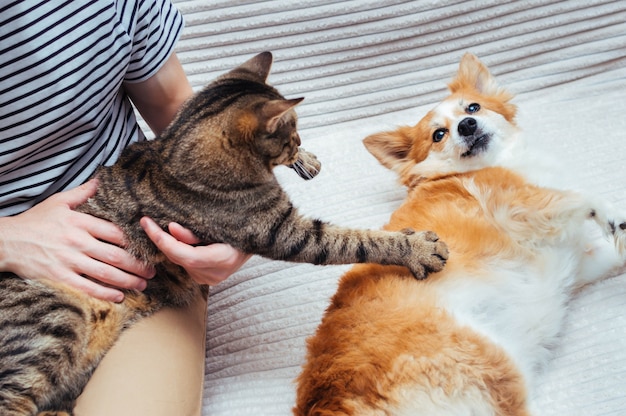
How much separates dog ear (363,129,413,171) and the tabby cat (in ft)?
1.98


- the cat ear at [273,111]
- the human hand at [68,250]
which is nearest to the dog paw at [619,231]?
the cat ear at [273,111]

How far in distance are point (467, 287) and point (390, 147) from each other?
74 centimetres

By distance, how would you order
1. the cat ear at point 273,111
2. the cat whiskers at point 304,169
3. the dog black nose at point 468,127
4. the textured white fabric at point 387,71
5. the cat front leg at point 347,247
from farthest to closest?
the textured white fabric at point 387,71, the dog black nose at point 468,127, the cat whiskers at point 304,169, the cat front leg at point 347,247, the cat ear at point 273,111

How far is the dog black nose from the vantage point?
1942 mm

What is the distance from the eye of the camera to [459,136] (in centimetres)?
195

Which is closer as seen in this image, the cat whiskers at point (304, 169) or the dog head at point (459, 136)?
the cat whiskers at point (304, 169)

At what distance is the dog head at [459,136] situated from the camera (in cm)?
195

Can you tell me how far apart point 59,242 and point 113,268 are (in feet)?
0.46

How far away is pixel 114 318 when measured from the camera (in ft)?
4.80

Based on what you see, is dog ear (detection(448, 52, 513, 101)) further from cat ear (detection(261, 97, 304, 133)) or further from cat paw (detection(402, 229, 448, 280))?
cat ear (detection(261, 97, 304, 133))

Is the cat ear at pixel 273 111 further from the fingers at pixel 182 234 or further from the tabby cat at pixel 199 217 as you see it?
the fingers at pixel 182 234

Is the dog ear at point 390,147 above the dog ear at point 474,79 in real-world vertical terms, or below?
below

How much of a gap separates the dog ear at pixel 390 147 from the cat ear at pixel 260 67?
580 mm

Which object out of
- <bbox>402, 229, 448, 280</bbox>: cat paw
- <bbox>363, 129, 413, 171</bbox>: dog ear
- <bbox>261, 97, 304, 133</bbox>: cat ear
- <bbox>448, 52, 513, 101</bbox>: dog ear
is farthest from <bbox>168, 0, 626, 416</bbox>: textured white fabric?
<bbox>261, 97, 304, 133</bbox>: cat ear
